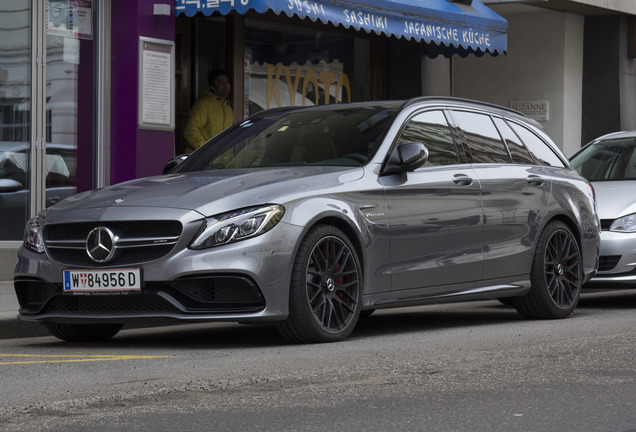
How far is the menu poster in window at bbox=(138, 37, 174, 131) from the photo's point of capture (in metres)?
13.9

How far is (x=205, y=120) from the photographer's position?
A: 15320mm

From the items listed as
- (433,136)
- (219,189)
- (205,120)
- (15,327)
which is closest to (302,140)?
(433,136)

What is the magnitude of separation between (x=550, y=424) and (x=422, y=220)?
350cm

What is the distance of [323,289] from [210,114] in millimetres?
8094

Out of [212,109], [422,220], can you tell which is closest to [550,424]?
[422,220]

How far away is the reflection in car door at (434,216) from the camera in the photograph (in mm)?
8141

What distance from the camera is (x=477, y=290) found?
8.88 metres

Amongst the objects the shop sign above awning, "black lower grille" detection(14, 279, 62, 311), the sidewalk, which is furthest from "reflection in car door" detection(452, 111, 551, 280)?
the shop sign above awning

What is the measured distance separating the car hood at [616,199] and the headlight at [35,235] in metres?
5.36

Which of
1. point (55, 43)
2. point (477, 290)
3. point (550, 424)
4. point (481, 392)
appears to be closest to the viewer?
point (550, 424)

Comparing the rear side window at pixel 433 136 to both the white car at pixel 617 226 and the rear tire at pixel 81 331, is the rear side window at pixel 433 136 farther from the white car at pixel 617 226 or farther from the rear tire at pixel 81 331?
the white car at pixel 617 226

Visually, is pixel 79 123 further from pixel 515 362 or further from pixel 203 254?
pixel 515 362

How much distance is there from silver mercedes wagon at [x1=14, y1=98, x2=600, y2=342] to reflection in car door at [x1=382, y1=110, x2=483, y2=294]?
12 mm

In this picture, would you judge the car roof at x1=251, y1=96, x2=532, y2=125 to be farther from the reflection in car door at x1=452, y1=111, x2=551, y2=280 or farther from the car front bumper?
the car front bumper
